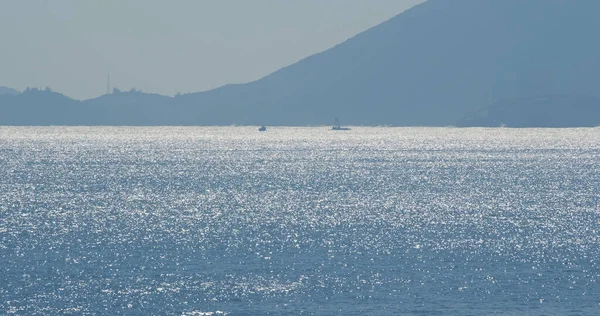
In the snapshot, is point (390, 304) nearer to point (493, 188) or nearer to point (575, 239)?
point (575, 239)

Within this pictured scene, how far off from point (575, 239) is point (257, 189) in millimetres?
70502

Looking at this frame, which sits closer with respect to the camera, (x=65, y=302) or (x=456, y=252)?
(x=65, y=302)

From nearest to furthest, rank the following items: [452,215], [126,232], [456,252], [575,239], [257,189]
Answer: [456,252] → [575,239] → [126,232] → [452,215] → [257,189]

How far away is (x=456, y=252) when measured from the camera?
84.2 meters

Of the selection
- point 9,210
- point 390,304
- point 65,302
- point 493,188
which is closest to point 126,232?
point 9,210

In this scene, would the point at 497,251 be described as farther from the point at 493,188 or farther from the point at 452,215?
the point at 493,188

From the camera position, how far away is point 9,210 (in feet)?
389

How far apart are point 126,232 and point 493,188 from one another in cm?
7440

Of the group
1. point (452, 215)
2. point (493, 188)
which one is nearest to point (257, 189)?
point (493, 188)

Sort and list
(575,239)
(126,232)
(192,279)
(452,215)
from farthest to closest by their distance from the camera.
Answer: (452,215)
(126,232)
(575,239)
(192,279)

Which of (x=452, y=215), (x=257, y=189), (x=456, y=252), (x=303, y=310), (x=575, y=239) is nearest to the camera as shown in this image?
(x=303, y=310)

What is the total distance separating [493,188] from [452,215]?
43.7 meters

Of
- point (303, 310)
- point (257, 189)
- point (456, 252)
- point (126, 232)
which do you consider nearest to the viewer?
point (303, 310)

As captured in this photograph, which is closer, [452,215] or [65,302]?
[65,302]
